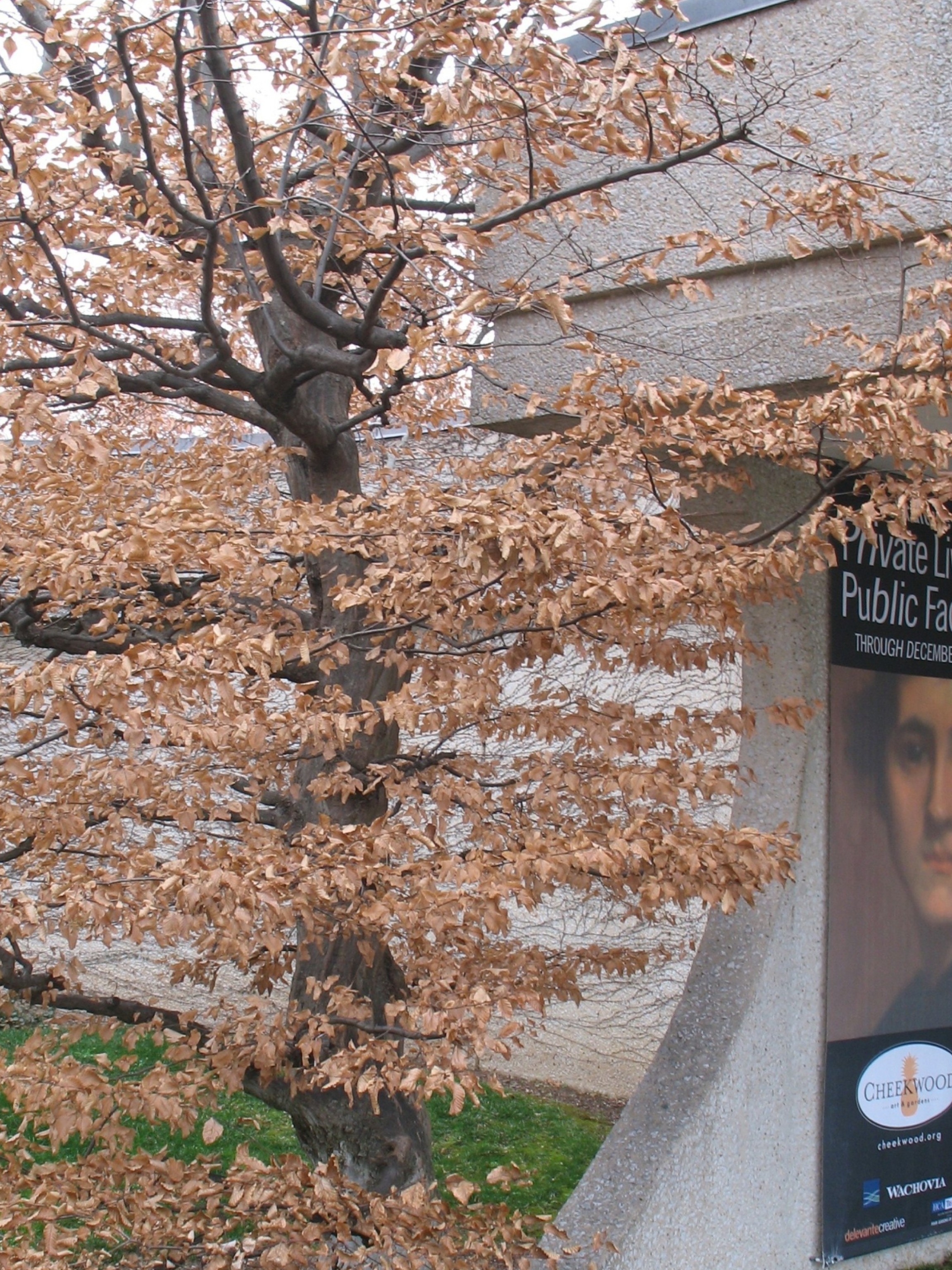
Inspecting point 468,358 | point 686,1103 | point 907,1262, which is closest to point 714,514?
point 468,358

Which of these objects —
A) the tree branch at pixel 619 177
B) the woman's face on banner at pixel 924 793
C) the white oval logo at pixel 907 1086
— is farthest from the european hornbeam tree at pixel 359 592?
the white oval logo at pixel 907 1086

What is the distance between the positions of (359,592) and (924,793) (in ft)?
8.39

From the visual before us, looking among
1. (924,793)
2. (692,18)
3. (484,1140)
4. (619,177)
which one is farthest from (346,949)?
(692,18)

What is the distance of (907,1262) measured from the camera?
420cm

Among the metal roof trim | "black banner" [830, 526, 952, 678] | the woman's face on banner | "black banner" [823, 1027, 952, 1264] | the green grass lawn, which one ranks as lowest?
the green grass lawn

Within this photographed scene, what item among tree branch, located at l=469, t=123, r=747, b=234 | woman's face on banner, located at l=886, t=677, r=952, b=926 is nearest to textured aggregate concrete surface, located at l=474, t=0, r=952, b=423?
tree branch, located at l=469, t=123, r=747, b=234

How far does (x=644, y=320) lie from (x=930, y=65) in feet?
3.24

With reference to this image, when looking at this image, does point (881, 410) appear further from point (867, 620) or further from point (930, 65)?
point (867, 620)

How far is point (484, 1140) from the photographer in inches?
227

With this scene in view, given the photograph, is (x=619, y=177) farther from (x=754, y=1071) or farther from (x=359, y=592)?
(x=754, y=1071)

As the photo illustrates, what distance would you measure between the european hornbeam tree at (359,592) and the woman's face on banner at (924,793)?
1.01 metres

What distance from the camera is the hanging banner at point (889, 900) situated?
3914 mm

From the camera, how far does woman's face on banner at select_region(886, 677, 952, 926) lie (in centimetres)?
417

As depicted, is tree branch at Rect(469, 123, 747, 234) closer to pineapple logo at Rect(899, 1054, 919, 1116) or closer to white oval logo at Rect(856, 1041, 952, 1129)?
white oval logo at Rect(856, 1041, 952, 1129)
